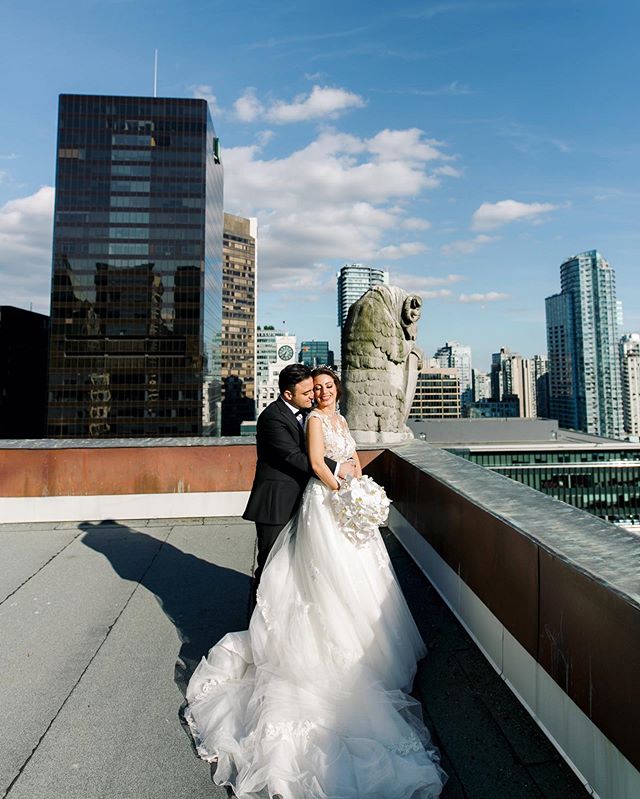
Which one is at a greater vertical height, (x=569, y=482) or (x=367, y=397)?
(x=367, y=397)

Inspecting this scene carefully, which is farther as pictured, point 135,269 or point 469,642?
point 135,269

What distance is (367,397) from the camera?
746 centimetres

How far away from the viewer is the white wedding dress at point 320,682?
1.85 meters

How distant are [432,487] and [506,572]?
1.43 meters

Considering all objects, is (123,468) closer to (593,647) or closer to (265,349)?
(593,647)

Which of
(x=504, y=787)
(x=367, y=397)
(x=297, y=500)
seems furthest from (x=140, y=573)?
(x=367, y=397)

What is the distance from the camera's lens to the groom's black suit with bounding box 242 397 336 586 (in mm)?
2842

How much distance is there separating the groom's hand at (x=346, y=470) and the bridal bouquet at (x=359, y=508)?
48 millimetres

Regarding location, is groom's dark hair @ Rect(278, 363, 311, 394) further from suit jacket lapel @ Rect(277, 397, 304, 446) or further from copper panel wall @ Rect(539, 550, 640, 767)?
copper panel wall @ Rect(539, 550, 640, 767)

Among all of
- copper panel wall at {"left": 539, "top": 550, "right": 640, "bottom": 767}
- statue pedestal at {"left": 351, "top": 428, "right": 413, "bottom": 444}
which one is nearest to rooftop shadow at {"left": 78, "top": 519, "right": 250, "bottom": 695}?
copper panel wall at {"left": 539, "top": 550, "right": 640, "bottom": 767}

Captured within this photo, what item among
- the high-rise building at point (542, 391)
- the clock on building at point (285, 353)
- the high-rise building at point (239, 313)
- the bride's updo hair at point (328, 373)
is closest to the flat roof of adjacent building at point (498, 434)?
the bride's updo hair at point (328, 373)

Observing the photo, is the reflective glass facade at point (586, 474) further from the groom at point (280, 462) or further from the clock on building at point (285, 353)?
the clock on building at point (285, 353)

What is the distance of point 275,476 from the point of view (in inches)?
116

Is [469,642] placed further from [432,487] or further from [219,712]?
[219,712]
